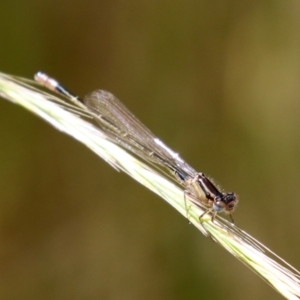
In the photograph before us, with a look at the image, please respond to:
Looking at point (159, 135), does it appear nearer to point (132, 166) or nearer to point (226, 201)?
point (226, 201)

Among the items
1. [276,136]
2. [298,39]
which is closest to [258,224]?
[276,136]

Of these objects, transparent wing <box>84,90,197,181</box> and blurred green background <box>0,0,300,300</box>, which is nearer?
transparent wing <box>84,90,197,181</box>

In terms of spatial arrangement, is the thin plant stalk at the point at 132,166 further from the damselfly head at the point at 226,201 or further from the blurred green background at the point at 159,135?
the blurred green background at the point at 159,135

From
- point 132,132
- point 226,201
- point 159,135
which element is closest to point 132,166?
point 226,201

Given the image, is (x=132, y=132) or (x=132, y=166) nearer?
(x=132, y=166)

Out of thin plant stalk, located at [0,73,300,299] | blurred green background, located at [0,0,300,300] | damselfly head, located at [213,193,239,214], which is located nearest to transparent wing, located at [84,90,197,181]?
damselfly head, located at [213,193,239,214]

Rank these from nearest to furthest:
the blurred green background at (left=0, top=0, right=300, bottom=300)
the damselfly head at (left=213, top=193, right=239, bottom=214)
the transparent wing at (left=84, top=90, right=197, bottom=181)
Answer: the damselfly head at (left=213, top=193, right=239, bottom=214)
the transparent wing at (left=84, top=90, right=197, bottom=181)
the blurred green background at (left=0, top=0, right=300, bottom=300)

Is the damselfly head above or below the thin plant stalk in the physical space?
above

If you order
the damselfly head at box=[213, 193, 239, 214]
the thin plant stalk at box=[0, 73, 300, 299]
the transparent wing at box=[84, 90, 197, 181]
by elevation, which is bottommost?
the thin plant stalk at box=[0, 73, 300, 299]

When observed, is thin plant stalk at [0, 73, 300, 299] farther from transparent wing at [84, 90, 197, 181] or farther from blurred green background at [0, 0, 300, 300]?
blurred green background at [0, 0, 300, 300]
